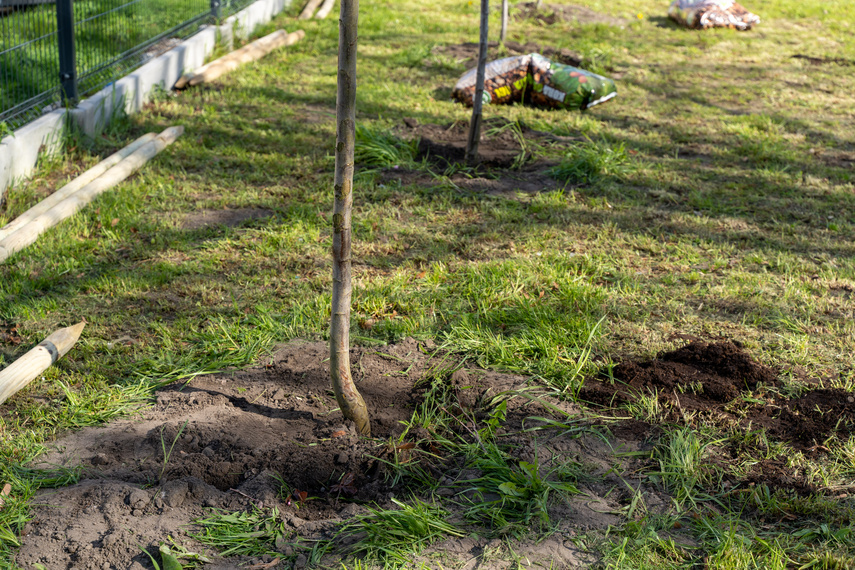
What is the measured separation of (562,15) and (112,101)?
27.1 ft

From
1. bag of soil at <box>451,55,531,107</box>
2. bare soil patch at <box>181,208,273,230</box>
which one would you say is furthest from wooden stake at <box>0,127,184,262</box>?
bag of soil at <box>451,55,531,107</box>

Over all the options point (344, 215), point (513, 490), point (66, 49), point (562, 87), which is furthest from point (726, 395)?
point (66, 49)

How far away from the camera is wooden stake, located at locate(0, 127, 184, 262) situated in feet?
14.6

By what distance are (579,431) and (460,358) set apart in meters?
0.76

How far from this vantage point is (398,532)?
8.18 feet

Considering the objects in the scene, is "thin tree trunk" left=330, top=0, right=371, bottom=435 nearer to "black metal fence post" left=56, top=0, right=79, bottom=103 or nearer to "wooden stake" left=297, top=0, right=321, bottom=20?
"black metal fence post" left=56, top=0, right=79, bottom=103

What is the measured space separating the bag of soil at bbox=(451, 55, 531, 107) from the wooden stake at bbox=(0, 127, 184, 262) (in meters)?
2.94

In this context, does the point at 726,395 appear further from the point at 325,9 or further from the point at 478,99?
the point at 325,9

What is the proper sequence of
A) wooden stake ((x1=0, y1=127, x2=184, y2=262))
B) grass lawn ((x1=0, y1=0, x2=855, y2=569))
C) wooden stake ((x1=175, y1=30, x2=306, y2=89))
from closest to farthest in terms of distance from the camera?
grass lawn ((x1=0, y1=0, x2=855, y2=569)), wooden stake ((x1=0, y1=127, x2=184, y2=262)), wooden stake ((x1=175, y1=30, x2=306, y2=89))

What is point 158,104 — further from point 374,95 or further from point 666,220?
point 666,220

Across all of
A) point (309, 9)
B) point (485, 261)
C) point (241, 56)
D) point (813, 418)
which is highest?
point (309, 9)

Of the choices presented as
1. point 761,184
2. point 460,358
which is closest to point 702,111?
point 761,184

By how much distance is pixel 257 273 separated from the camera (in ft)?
14.6

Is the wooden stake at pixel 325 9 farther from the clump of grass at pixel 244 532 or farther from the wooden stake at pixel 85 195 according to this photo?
the clump of grass at pixel 244 532
